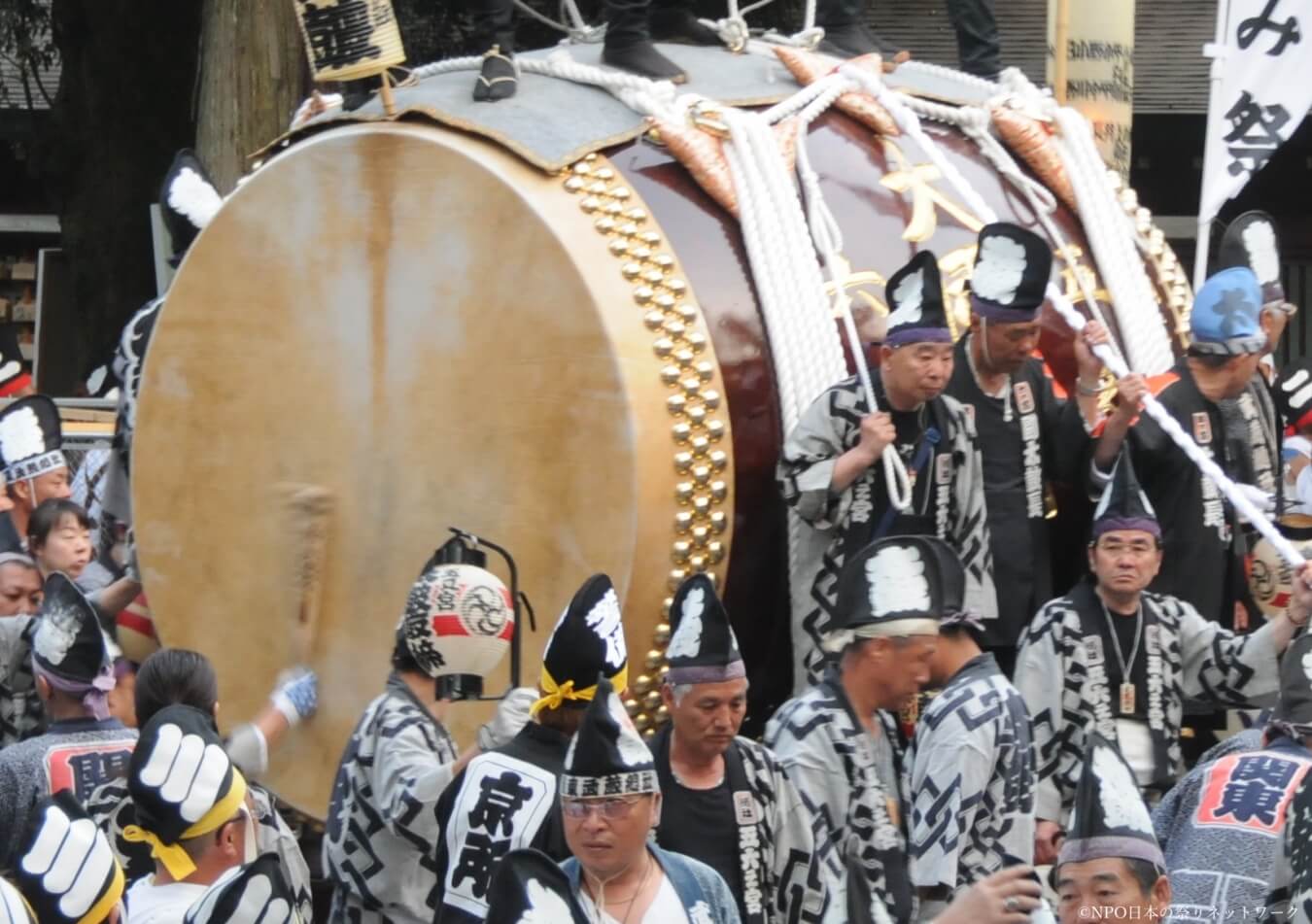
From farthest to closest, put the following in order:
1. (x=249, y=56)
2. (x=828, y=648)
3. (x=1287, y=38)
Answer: (x=249, y=56) < (x=1287, y=38) < (x=828, y=648)

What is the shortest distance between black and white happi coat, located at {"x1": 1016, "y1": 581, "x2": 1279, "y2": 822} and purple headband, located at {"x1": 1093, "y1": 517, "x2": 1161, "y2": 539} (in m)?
0.14

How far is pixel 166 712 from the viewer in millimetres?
4656

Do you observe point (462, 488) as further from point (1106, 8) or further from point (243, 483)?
point (1106, 8)

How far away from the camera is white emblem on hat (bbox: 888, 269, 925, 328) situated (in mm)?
5578

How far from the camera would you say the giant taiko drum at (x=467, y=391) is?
5.61m

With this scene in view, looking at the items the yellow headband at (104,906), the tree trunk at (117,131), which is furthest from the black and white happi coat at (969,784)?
the tree trunk at (117,131)

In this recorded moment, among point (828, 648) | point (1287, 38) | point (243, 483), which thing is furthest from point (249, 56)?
point (828, 648)

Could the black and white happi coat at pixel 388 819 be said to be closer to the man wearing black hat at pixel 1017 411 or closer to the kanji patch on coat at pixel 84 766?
the kanji patch on coat at pixel 84 766

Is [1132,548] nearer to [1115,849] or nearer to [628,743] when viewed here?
[1115,849]

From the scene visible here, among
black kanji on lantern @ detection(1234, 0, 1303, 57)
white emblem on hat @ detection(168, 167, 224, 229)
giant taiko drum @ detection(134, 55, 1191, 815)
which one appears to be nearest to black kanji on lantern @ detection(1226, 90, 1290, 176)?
black kanji on lantern @ detection(1234, 0, 1303, 57)

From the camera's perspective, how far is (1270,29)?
7523 millimetres

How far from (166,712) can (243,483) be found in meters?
1.68

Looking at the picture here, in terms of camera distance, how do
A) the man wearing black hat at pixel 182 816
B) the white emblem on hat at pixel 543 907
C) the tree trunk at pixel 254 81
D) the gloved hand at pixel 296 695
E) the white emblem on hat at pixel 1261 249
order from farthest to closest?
1. the tree trunk at pixel 254 81
2. the white emblem on hat at pixel 1261 249
3. the gloved hand at pixel 296 695
4. the man wearing black hat at pixel 182 816
5. the white emblem on hat at pixel 543 907

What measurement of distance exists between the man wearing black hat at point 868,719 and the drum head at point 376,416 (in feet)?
2.48
